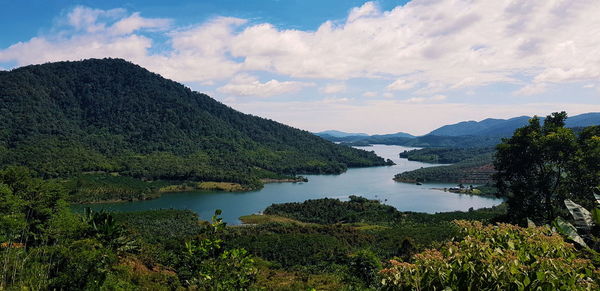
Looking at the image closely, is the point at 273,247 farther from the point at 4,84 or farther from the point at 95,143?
the point at 4,84

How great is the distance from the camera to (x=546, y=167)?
1477 centimetres

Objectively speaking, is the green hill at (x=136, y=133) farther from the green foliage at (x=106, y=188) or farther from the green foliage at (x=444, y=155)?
the green foliage at (x=444, y=155)

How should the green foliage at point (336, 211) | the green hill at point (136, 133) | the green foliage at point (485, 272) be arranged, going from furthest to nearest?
the green hill at point (136, 133), the green foliage at point (336, 211), the green foliage at point (485, 272)

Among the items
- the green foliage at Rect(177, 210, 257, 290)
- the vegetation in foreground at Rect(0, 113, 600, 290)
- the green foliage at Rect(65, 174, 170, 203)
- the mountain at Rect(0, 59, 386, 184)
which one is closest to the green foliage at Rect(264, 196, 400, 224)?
the vegetation in foreground at Rect(0, 113, 600, 290)

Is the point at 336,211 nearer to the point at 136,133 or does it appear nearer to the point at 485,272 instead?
the point at 485,272

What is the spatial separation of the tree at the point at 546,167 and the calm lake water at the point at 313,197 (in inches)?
1933

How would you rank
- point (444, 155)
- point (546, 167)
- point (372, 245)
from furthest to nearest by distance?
point (444, 155) → point (372, 245) → point (546, 167)

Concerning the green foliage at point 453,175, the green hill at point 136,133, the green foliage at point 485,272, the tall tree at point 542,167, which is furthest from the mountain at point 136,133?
the green foliage at point 485,272

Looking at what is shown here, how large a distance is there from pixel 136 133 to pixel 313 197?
83614mm

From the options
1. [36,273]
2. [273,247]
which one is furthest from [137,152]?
[36,273]

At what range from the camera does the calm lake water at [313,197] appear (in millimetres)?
69438

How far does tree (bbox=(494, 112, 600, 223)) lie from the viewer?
522 inches

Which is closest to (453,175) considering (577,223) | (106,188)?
(106,188)

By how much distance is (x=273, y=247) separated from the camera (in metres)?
37.2
